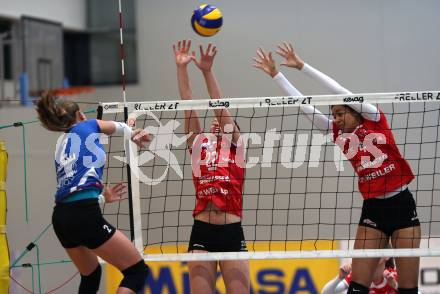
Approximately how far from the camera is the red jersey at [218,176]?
5.27 meters

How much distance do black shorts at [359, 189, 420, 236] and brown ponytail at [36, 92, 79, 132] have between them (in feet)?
6.66

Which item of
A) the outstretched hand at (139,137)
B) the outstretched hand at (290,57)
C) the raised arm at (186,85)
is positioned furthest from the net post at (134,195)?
the outstretched hand at (290,57)

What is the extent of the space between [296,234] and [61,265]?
2859 millimetres

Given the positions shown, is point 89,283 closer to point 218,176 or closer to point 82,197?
point 82,197

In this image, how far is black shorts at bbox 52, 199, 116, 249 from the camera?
4.44 metres

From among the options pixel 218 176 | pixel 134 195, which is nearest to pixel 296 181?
pixel 134 195

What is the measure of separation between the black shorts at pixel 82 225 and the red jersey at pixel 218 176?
939 millimetres

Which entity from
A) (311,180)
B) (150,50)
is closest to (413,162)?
(311,180)

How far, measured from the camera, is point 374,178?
203 inches

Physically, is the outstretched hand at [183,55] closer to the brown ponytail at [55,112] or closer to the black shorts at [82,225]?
the brown ponytail at [55,112]

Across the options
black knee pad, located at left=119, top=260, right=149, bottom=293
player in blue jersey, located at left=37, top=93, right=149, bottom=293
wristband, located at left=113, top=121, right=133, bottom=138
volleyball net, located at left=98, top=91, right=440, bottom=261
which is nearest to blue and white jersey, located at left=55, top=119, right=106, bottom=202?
player in blue jersey, located at left=37, top=93, right=149, bottom=293

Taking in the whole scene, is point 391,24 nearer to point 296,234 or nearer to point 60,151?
point 296,234

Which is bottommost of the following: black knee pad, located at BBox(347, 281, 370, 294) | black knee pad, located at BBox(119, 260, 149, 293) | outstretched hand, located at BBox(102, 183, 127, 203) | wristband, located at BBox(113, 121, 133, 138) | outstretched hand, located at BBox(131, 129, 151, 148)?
black knee pad, located at BBox(347, 281, 370, 294)

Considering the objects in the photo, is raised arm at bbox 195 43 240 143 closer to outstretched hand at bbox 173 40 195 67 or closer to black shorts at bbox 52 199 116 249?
outstretched hand at bbox 173 40 195 67
